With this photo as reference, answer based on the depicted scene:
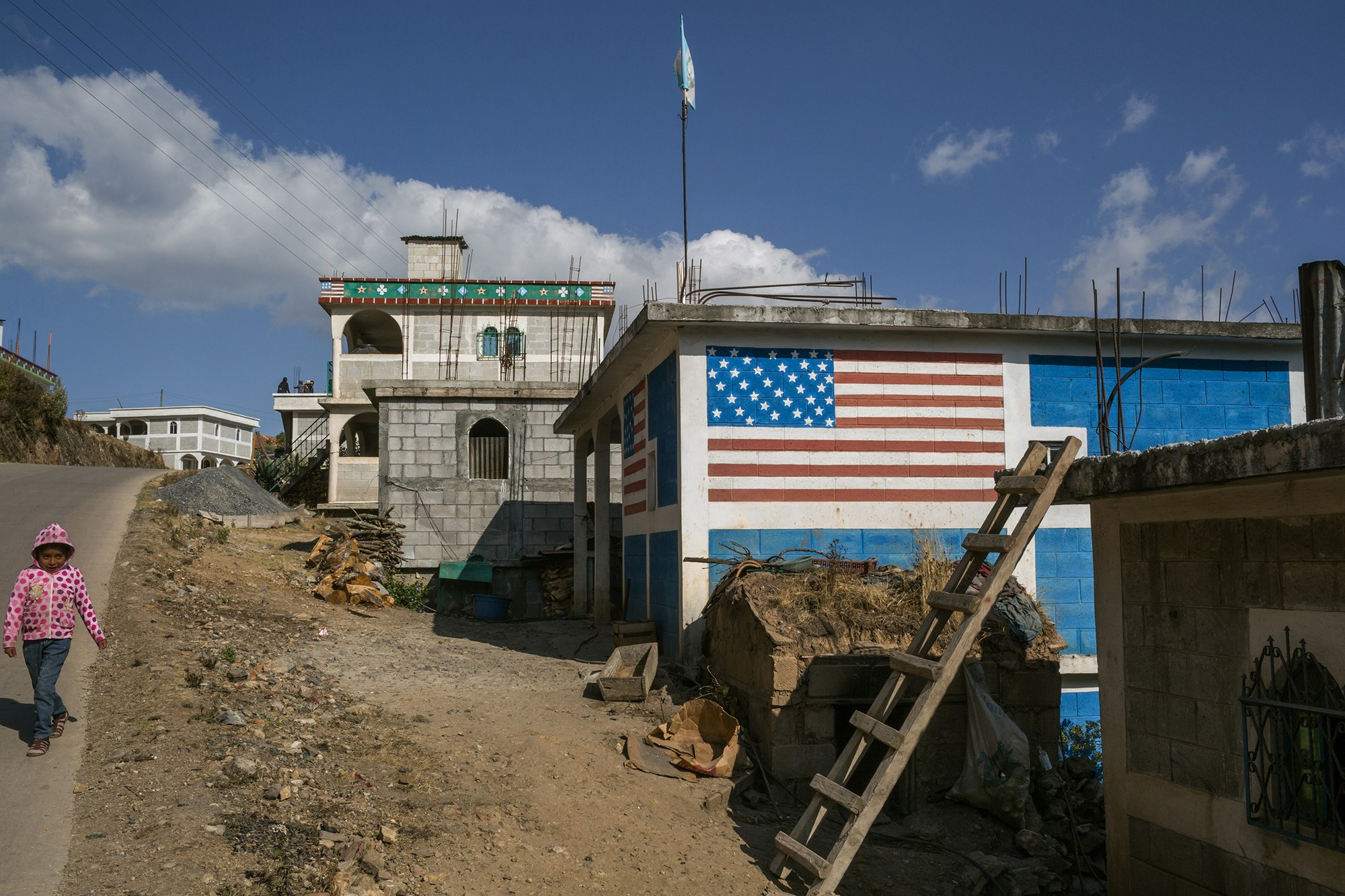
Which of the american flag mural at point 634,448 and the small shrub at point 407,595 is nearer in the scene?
the american flag mural at point 634,448

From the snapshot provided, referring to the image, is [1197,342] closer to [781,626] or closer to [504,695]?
[781,626]

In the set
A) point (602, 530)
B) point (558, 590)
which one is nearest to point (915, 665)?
point (602, 530)

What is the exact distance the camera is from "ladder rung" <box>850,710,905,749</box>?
18.0ft

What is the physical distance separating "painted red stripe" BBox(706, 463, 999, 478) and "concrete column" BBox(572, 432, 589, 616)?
7341 millimetres

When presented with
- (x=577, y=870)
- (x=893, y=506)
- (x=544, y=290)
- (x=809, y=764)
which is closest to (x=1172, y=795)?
(x=809, y=764)

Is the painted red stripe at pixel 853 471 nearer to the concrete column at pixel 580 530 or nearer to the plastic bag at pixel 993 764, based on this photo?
the plastic bag at pixel 993 764

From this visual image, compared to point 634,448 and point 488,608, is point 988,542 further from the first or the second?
point 488,608

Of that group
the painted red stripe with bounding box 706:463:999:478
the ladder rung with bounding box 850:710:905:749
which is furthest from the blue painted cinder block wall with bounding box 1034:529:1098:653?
the ladder rung with bounding box 850:710:905:749

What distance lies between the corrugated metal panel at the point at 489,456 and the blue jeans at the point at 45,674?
1210 cm

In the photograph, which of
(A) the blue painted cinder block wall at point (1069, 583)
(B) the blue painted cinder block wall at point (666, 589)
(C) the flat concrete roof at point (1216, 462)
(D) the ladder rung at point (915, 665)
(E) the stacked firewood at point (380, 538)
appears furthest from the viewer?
(E) the stacked firewood at point (380, 538)

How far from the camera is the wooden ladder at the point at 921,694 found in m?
5.41

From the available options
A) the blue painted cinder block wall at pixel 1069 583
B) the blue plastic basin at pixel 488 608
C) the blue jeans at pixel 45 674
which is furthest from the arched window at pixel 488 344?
the blue jeans at pixel 45 674

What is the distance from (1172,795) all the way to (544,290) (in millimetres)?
25976

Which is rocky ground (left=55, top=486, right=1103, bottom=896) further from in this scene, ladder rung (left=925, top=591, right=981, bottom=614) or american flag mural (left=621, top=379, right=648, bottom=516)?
american flag mural (left=621, top=379, right=648, bottom=516)
